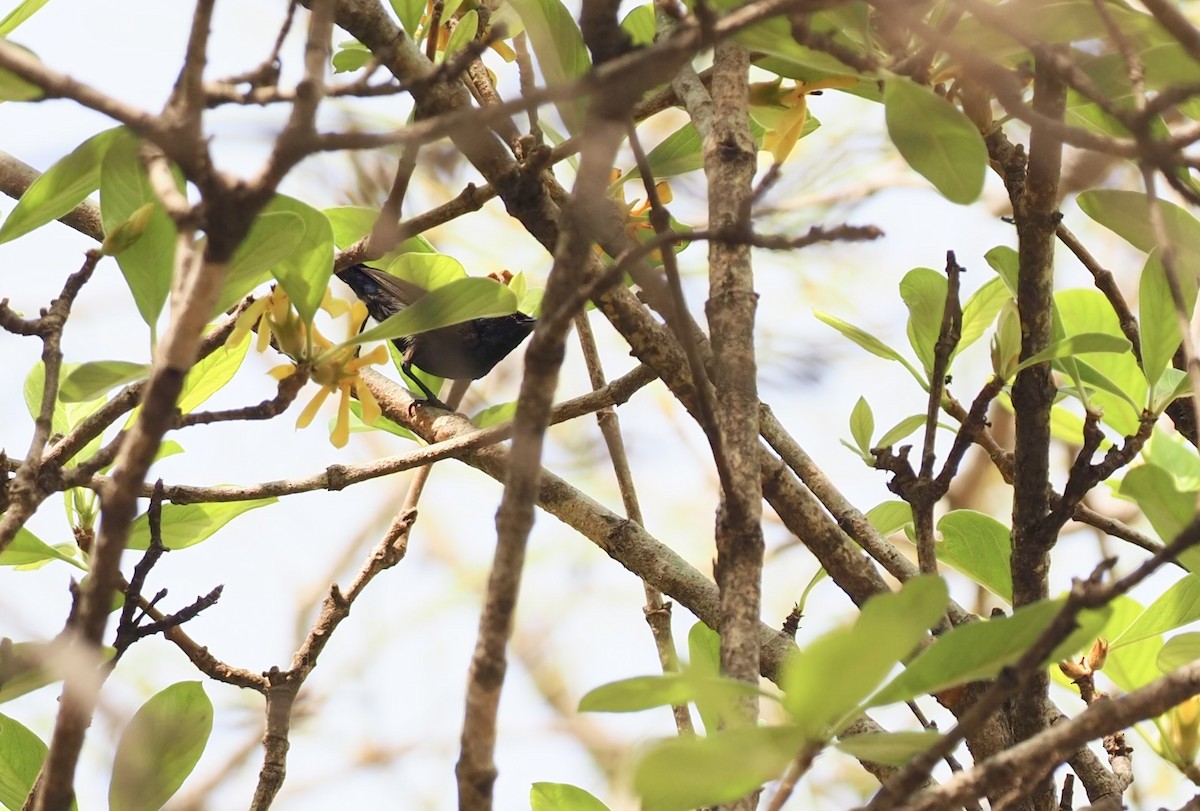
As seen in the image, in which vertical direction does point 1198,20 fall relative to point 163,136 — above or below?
above

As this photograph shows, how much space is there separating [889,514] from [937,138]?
0.46m

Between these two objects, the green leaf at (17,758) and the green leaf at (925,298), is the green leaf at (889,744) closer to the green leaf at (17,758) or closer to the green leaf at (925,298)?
the green leaf at (925,298)

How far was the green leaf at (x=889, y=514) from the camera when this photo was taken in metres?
0.94

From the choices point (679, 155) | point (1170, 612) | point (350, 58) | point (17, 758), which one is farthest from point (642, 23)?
point (17, 758)

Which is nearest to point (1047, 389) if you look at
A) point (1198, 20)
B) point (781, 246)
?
point (781, 246)

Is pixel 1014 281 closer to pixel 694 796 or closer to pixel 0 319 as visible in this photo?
pixel 694 796

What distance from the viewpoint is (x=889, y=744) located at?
17.8 inches

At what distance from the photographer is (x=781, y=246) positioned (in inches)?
16.3

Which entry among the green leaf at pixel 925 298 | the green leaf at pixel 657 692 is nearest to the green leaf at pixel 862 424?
the green leaf at pixel 925 298

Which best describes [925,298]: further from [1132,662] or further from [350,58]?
[350,58]

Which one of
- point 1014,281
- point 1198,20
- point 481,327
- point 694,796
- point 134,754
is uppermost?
point 1198,20

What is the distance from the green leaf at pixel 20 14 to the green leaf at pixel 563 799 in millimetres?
585

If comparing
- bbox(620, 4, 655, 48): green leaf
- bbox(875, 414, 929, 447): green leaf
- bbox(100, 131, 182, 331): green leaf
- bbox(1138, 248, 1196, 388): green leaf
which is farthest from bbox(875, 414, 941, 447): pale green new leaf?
bbox(100, 131, 182, 331): green leaf

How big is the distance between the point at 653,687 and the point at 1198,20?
167cm
